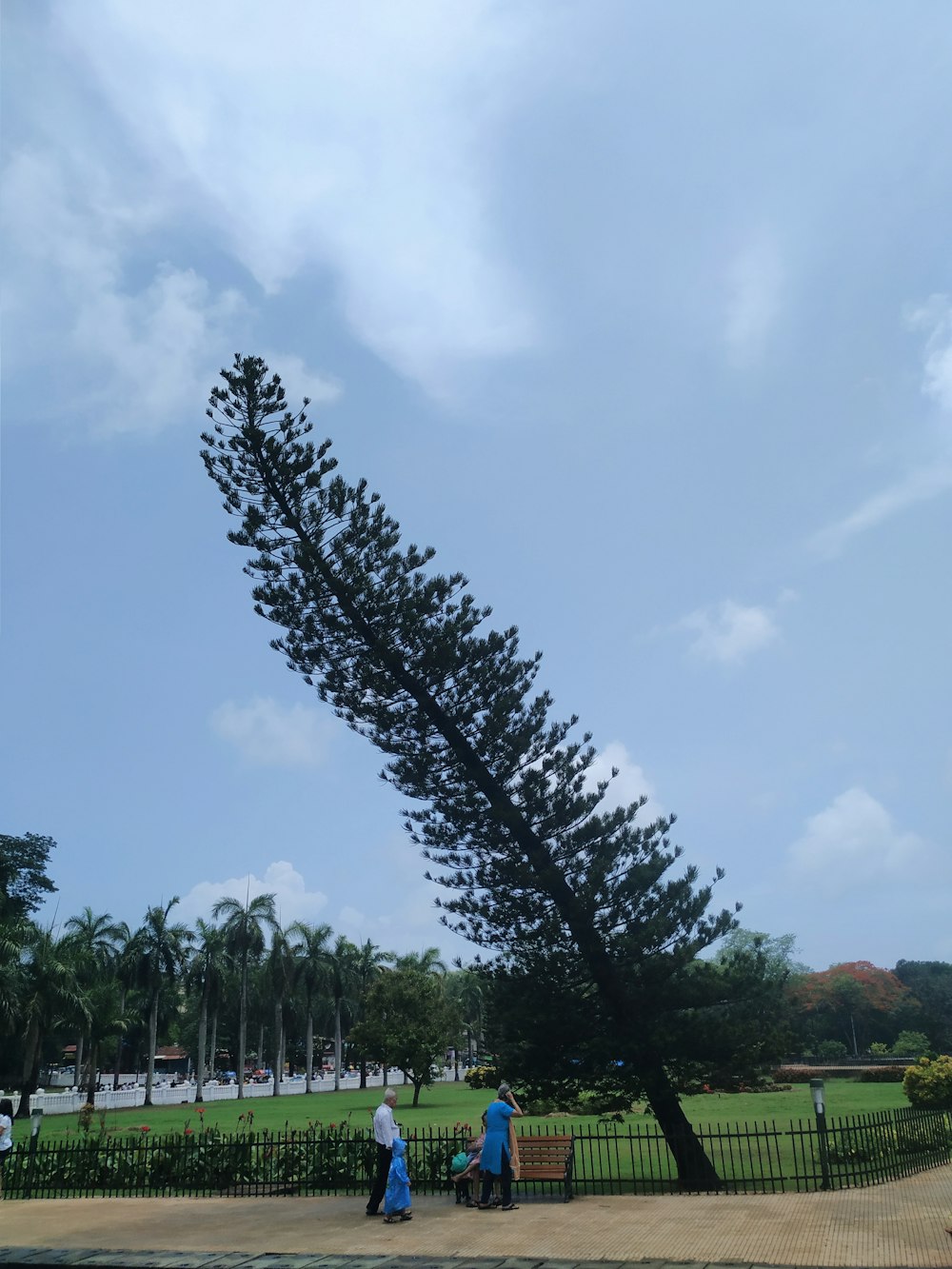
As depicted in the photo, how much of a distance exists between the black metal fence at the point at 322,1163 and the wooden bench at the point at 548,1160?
324 mm

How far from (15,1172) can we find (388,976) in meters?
23.0

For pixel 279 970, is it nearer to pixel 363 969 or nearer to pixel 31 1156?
pixel 363 969

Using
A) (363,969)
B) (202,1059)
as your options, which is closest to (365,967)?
(363,969)

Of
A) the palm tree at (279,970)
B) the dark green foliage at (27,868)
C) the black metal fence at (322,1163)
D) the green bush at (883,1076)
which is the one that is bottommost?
the green bush at (883,1076)

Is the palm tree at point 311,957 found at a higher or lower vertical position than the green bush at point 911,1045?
higher

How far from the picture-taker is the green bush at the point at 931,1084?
19969 mm

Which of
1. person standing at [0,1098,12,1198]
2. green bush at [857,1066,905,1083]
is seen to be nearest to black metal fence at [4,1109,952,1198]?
person standing at [0,1098,12,1198]

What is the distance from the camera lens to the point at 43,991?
36.2 metres

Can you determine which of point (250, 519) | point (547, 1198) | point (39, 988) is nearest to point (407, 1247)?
point (547, 1198)

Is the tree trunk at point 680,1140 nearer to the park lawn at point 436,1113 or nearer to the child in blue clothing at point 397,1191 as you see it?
the child in blue clothing at point 397,1191

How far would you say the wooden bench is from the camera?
1216cm

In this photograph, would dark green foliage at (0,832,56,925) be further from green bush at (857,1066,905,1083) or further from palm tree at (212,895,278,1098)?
green bush at (857,1066,905,1083)

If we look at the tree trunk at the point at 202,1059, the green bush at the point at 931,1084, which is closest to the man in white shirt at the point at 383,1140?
the green bush at the point at 931,1084

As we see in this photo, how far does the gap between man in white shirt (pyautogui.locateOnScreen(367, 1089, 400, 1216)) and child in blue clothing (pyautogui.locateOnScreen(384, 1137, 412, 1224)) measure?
0.13 meters
